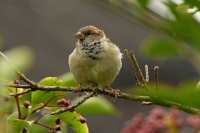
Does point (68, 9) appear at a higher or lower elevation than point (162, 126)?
higher

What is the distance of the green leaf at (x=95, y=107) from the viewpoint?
79.1 inches

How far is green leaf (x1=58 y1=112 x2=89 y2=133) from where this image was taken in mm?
2057

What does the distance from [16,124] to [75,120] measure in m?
0.23

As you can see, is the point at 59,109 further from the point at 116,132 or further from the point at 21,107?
the point at 116,132

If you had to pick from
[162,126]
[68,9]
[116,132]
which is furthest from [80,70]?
[68,9]

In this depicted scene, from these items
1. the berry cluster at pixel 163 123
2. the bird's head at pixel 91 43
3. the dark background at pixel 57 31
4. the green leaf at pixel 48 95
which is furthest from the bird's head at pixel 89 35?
the dark background at pixel 57 31

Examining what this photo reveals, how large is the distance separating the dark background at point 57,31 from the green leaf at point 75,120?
6.43 meters

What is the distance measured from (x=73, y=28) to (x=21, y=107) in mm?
8129

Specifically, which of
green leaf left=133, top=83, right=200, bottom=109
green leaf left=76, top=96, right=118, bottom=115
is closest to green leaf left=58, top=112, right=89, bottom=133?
green leaf left=76, top=96, right=118, bottom=115

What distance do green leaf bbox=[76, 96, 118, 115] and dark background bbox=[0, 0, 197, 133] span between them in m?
6.41

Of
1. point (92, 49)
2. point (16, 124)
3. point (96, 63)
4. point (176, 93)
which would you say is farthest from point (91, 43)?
point (176, 93)

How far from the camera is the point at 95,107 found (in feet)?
6.66

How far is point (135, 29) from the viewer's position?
10039mm

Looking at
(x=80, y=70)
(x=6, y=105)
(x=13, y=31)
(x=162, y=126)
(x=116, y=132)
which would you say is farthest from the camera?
(x=13, y=31)
